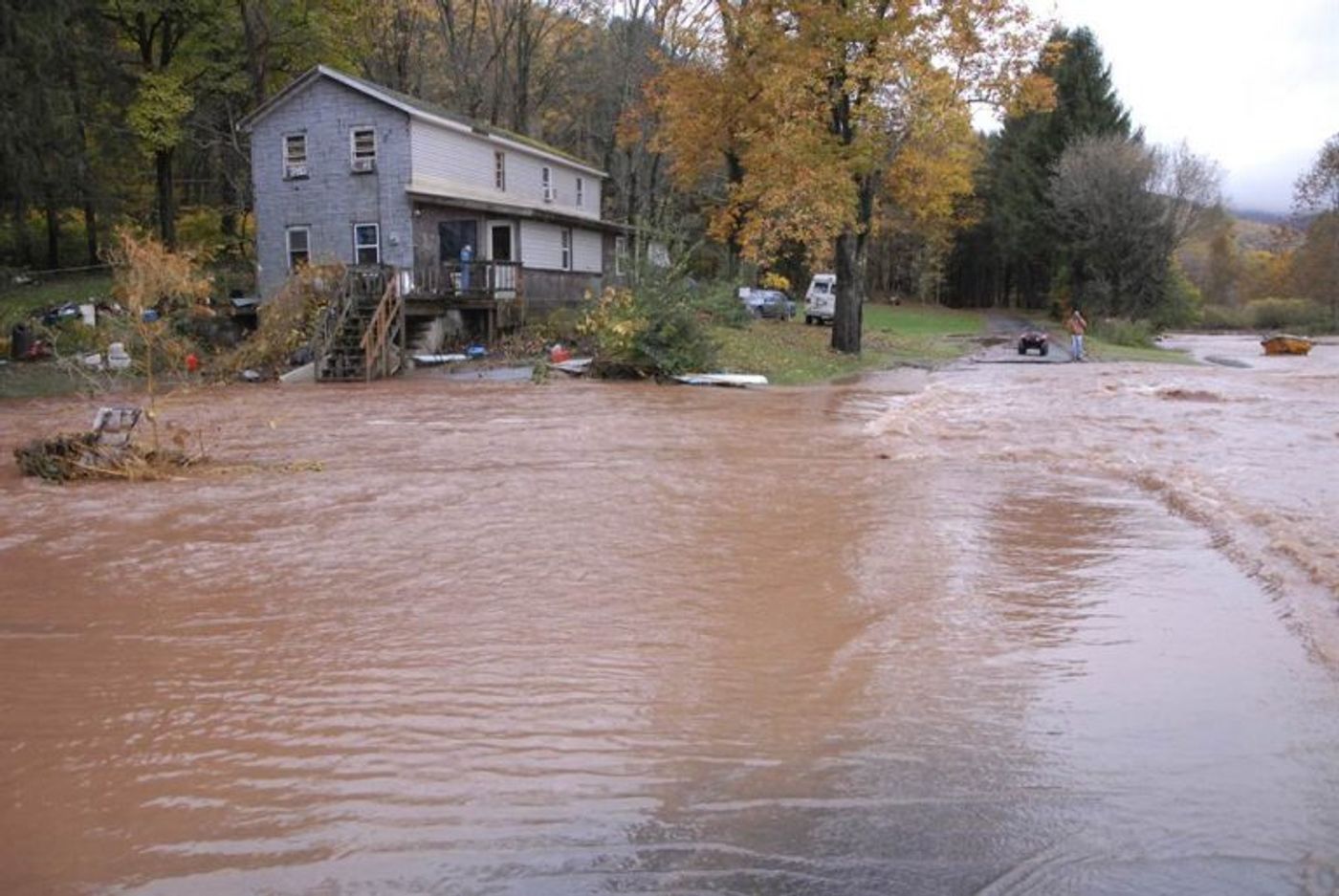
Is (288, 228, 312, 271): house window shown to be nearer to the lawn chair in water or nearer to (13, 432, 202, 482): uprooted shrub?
the lawn chair in water

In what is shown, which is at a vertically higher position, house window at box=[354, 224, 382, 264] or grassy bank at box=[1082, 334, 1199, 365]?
house window at box=[354, 224, 382, 264]

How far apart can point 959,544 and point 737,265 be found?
33.9 metres

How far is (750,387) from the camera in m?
23.7

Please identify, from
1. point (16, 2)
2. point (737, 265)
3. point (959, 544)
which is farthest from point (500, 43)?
point (959, 544)

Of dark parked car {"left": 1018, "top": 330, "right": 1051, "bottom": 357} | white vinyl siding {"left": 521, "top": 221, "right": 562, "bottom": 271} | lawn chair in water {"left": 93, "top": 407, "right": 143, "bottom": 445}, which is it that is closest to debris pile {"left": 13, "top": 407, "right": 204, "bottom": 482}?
lawn chair in water {"left": 93, "top": 407, "right": 143, "bottom": 445}

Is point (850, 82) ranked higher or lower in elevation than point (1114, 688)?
higher

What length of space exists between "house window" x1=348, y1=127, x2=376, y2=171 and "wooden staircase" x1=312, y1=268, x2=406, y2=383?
230 inches

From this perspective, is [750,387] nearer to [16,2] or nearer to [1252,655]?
[1252,655]

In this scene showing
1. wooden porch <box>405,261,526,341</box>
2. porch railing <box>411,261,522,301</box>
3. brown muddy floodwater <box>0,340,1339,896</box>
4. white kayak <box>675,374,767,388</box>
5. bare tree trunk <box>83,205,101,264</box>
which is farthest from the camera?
bare tree trunk <box>83,205,101,264</box>

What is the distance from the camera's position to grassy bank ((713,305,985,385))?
86.5 ft

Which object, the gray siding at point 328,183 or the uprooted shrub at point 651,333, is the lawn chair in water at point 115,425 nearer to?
the uprooted shrub at point 651,333

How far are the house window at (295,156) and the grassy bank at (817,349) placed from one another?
1336 cm

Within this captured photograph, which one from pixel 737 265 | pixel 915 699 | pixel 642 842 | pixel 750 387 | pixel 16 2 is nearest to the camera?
pixel 642 842

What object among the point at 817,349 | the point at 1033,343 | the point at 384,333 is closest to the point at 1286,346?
the point at 1033,343
